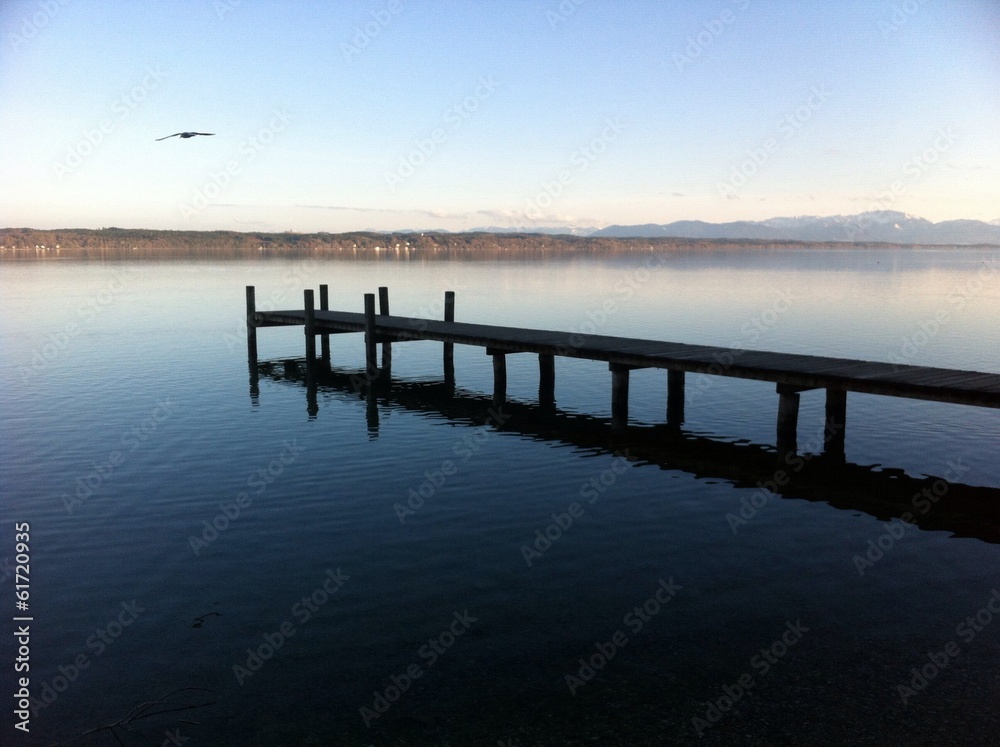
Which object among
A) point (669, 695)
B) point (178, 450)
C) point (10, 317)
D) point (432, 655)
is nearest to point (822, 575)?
point (669, 695)

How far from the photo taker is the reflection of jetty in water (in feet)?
47.7

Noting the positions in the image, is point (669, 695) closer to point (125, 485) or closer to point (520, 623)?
point (520, 623)

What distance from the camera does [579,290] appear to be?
74.6 metres

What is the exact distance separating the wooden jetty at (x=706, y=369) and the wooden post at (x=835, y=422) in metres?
0.02

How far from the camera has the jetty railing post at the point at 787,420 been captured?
1808 cm
